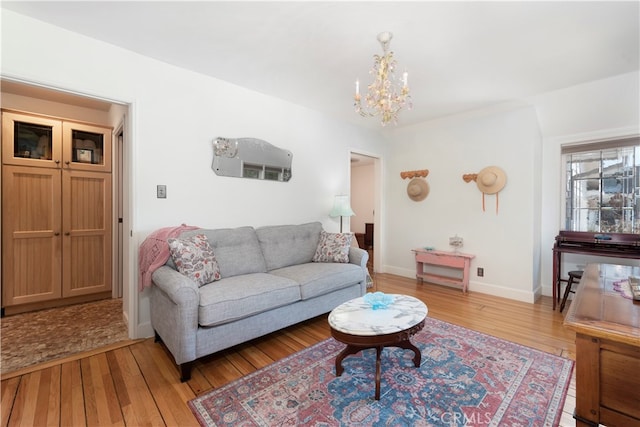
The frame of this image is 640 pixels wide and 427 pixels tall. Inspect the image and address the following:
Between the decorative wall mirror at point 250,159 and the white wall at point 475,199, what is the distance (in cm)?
218

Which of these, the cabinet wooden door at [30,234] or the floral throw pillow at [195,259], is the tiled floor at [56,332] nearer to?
the cabinet wooden door at [30,234]

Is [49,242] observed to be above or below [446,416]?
above

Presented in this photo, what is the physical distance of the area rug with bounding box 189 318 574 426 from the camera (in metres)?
1.51

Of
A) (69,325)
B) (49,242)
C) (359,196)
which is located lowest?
(69,325)

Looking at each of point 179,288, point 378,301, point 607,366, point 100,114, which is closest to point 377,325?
point 378,301

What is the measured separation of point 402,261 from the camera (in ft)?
15.3

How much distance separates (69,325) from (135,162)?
5.78ft

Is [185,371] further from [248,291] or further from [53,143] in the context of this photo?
[53,143]

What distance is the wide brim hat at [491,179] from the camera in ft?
11.8

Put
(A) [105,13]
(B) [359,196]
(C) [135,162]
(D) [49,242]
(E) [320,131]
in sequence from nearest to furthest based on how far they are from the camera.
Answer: (A) [105,13] → (C) [135,162] → (D) [49,242] → (E) [320,131] → (B) [359,196]

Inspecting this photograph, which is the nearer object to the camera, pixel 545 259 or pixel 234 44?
pixel 234 44

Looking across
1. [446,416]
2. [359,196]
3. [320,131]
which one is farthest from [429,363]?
[359,196]

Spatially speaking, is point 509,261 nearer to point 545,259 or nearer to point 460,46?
point 545,259

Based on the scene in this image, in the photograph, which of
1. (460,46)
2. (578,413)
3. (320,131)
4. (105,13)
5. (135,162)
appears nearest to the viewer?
(578,413)
